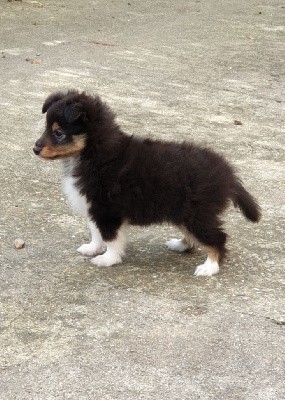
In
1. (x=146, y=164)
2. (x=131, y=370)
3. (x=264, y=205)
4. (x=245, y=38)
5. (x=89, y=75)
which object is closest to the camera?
(x=131, y=370)

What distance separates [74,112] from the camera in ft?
15.9

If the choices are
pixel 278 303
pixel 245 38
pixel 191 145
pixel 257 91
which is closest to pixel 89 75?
pixel 257 91

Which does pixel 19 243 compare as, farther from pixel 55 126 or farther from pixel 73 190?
pixel 55 126

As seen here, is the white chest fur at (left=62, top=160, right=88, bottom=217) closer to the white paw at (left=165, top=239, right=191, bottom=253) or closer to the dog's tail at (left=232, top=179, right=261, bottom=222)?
the white paw at (left=165, top=239, right=191, bottom=253)

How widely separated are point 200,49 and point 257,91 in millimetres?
2675

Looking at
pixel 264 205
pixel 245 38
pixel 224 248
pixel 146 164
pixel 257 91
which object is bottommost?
pixel 245 38

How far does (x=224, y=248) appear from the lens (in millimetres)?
5059

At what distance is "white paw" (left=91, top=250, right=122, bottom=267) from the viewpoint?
16.8ft

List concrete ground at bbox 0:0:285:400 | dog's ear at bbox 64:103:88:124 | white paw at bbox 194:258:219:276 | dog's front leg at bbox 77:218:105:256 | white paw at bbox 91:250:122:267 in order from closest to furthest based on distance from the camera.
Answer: concrete ground at bbox 0:0:285:400, dog's ear at bbox 64:103:88:124, white paw at bbox 194:258:219:276, white paw at bbox 91:250:122:267, dog's front leg at bbox 77:218:105:256

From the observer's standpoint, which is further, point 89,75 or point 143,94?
point 89,75

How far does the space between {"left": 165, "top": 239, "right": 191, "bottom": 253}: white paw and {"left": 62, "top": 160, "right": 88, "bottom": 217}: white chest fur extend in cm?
68

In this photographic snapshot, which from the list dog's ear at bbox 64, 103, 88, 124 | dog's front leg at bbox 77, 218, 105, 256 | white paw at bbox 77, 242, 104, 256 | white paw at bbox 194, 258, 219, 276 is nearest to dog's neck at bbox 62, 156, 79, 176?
dog's ear at bbox 64, 103, 88, 124

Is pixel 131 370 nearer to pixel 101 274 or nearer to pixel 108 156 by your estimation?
pixel 101 274

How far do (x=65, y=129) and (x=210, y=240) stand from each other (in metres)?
1.17
